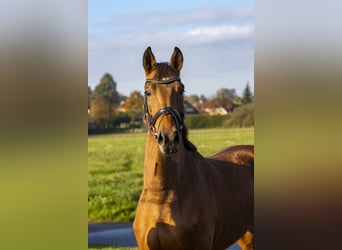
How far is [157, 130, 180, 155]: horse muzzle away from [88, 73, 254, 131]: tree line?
430 centimetres

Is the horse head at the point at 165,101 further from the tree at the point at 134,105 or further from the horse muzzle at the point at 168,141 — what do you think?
the tree at the point at 134,105

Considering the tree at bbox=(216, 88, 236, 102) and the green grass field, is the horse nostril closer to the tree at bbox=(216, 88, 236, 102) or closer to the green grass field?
the tree at bbox=(216, 88, 236, 102)

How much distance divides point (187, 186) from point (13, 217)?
243 centimetres

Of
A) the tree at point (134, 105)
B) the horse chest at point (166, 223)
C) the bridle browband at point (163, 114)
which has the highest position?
the tree at point (134, 105)

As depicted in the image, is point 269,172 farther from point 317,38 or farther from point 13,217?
point 13,217

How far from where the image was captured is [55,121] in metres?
1.31

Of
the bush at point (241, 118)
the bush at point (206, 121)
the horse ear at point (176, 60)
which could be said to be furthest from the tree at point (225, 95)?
the horse ear at point (176, 60)

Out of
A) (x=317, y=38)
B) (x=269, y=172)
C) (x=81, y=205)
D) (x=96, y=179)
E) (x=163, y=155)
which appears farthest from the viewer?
(x=96, y=179)

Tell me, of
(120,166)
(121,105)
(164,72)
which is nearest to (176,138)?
(164,72)

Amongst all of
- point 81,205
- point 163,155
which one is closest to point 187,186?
point 163,155

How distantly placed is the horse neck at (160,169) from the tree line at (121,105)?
3.94 meters

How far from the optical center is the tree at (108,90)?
7933mm

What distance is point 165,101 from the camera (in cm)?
329

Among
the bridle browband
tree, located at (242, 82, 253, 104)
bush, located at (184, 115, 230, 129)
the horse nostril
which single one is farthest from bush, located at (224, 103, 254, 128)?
the horse nostril
